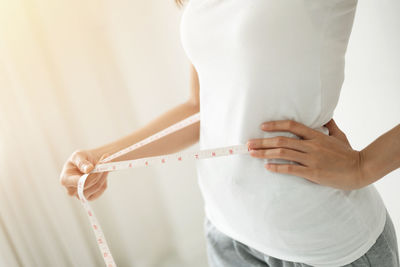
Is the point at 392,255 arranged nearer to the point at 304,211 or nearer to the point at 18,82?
the point at 304,211

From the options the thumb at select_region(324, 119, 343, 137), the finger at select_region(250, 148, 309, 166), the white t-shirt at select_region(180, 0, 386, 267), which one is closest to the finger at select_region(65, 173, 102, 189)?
the white t-shirt at select_region(180, 0, 386, 267)

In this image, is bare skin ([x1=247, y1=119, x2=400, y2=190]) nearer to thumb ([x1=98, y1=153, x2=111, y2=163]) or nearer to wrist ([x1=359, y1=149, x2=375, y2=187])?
wrist ([x1=359, y1=149, x2=375, y2=187])

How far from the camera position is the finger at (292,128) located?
74 centimetres

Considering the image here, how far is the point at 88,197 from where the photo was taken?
36.5 inches

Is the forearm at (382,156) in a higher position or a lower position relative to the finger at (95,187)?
lower

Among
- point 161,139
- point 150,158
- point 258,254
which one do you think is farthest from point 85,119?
point 258,254

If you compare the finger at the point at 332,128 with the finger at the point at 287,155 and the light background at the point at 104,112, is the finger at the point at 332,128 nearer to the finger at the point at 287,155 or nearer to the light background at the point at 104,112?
the finger at the point at 287,155

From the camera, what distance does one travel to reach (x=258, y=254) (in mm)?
871

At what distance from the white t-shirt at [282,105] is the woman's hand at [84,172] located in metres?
0.30

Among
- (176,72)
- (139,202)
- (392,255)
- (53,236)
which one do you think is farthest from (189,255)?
(392,255)

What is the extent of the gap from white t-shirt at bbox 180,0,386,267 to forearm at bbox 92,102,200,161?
0.72 feet

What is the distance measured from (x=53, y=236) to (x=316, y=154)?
4.29ft

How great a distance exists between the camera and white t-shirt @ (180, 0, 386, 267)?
2.35ft

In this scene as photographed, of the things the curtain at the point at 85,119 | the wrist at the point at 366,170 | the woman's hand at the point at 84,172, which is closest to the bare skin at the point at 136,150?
the woman's hand at the point at 84,172
